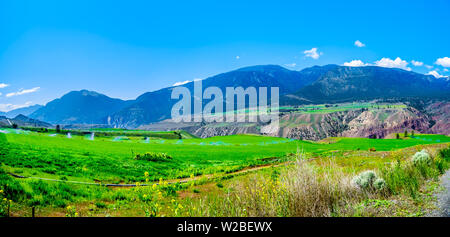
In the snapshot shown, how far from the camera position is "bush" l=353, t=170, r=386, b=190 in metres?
6.04

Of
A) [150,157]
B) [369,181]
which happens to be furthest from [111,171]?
[369,181]

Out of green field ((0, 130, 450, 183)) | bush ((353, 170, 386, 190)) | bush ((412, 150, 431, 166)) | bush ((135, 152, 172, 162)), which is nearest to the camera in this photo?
green field ((0, 130, 450, 183))

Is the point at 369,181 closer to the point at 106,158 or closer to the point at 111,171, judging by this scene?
the point at 111,171

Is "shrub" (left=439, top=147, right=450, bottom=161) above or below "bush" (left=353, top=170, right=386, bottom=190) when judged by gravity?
above

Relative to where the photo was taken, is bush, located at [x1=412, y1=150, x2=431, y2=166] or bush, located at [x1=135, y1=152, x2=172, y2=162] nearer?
bush, located at [x1=135, y1=152, x2=172, y2=162]

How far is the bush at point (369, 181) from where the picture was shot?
604 cm

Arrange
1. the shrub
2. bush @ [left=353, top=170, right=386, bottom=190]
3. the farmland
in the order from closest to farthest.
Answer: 1. the farmland
2. bush @ [left=353, top=170, right=386, bottom=190]
3. the shrub

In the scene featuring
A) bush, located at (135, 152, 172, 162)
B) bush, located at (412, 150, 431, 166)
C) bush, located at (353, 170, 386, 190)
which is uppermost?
bush, located at (135, 152, 172, 162)

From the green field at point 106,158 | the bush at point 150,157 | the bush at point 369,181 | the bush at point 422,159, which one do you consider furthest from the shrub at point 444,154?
the bush at point 150,157

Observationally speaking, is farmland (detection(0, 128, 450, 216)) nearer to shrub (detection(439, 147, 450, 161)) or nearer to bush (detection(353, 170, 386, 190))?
bush (detection(353, 170, 386, 190))

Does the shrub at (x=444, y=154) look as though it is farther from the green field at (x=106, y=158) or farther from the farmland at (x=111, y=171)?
the green field at (x=106, y=158)

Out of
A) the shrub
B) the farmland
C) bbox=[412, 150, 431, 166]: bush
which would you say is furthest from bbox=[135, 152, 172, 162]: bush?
the shrub

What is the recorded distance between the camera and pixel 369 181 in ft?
20.3
